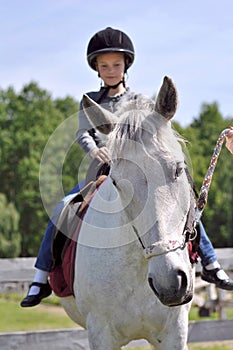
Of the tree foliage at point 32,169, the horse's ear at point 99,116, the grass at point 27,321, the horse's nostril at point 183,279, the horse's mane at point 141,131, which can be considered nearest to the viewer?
the horse's nostril at point 183,279

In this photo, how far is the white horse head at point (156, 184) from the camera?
321 centimetres

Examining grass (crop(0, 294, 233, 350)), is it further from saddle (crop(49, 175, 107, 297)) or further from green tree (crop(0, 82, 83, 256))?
green tree (crop(0, 82, 83, 256))

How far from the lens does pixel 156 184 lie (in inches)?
128

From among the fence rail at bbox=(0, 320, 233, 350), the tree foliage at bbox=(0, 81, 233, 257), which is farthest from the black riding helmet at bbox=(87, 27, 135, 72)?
the tree foliage at bbox=(0, 81, 233, 257)

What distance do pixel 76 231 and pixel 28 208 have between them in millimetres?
39555

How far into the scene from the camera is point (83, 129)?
15.4ft

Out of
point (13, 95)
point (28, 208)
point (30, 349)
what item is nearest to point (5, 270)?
point (30, 349)

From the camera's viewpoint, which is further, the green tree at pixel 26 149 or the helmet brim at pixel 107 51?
the green tree at pixel 26 149

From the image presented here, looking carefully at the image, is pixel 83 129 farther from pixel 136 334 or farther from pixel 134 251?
pixel 136 334

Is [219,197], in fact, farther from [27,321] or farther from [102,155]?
[102,155]

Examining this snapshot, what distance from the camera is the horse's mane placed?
11.3ft

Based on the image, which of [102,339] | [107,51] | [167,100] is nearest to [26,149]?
[107,51]

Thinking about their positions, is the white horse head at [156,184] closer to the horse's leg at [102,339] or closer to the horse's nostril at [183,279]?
the horse's nostril at [183,279]

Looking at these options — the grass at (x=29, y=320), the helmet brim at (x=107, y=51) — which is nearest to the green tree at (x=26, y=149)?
the grass at (x=29, y=320)
